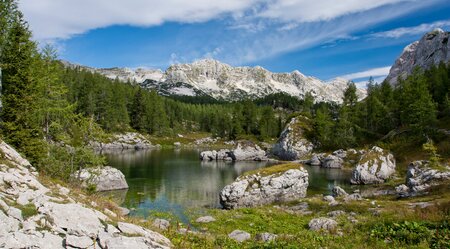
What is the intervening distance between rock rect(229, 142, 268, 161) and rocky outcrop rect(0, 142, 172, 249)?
321 feet

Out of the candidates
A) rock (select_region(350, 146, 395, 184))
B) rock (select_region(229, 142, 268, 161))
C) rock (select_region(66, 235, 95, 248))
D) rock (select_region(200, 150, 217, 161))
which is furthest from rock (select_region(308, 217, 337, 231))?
rock (select_region(229, 142, 268, 161))

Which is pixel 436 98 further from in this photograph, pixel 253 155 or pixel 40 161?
pixel 40 161

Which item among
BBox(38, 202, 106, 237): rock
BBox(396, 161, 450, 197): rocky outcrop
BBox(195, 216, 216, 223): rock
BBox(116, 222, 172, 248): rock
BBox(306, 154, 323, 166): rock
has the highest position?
BBox(38, 202, 106, 237): rock

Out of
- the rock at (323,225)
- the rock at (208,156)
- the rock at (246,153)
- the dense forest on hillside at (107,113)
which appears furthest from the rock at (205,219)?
the rock at (246,153)

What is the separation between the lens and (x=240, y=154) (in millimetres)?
113938

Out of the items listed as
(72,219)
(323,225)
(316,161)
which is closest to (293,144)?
(316,161)

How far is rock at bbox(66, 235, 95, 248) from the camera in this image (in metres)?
11.8

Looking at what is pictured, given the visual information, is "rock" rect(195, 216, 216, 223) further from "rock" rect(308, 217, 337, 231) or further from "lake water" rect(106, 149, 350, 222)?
"rock" rect(308, 217, 337, 231)

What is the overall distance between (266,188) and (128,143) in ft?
357

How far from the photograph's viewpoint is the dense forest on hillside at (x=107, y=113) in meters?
33.0

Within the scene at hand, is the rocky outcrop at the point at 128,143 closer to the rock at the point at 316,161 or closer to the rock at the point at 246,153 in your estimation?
the rock at the point at 246,153

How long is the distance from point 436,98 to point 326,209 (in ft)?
313

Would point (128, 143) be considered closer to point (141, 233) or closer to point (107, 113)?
point (107, 113)

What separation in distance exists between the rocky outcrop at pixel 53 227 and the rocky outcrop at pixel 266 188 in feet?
102
